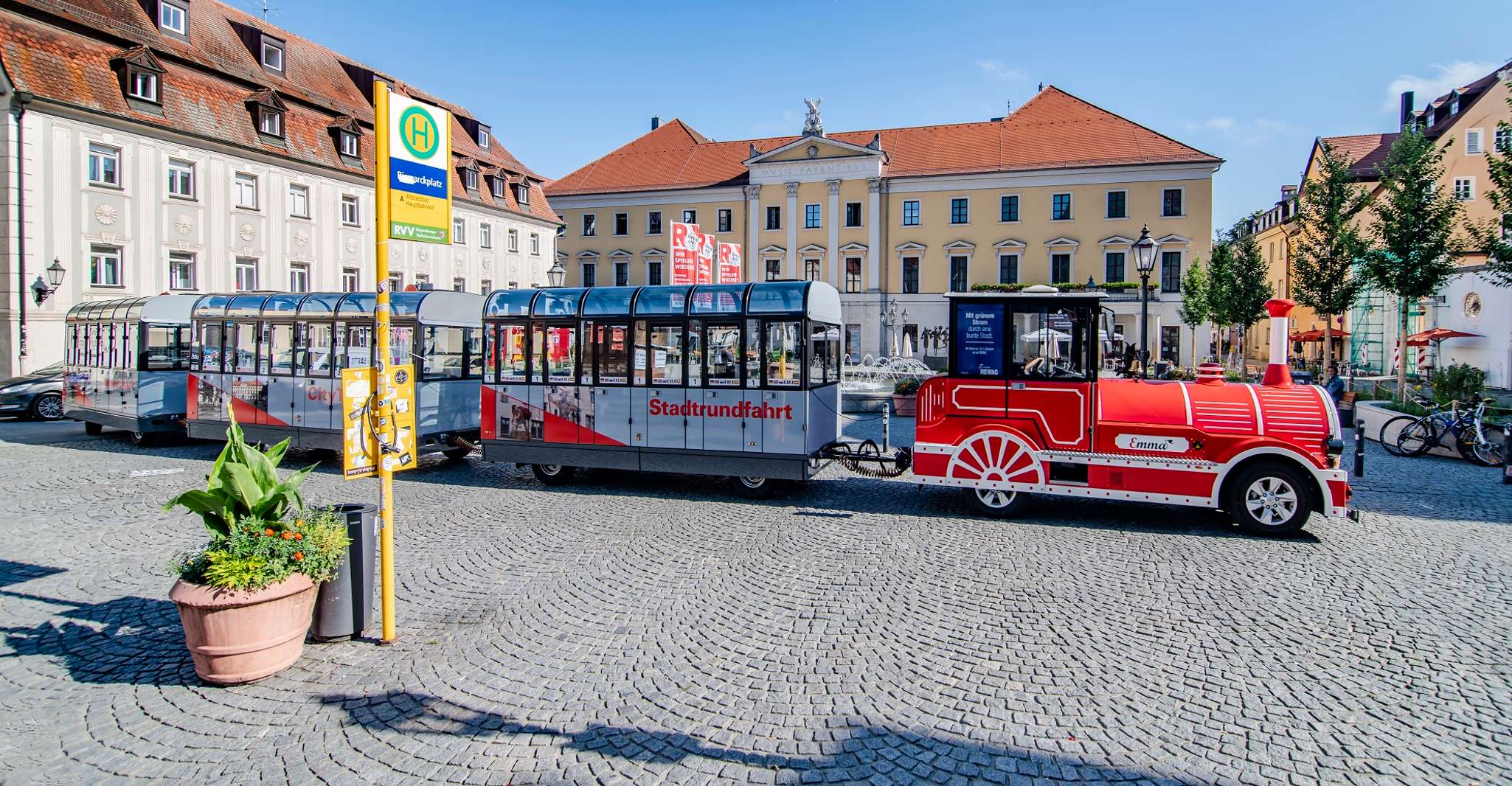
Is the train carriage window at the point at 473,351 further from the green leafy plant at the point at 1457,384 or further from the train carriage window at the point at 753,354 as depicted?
the green leafy plant at the point at 1457,384

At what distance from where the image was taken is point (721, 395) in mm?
11375

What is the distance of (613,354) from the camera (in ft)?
39.4

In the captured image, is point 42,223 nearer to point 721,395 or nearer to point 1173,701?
point 721,395

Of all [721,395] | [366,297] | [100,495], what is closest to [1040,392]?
[721,395]

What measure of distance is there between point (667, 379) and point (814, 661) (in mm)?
6638

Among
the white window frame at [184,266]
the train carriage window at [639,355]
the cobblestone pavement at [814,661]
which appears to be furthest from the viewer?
the white window frame at [184,266]

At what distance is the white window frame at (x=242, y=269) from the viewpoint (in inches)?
1168

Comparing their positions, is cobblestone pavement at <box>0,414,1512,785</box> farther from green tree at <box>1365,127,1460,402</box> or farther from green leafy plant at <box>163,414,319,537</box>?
green tree at <box>1365,127,1460,402</box>

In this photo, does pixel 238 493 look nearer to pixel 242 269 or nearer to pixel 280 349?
pixel 280 349

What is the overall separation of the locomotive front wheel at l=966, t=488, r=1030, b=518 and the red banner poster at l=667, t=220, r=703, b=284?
13.4 meters

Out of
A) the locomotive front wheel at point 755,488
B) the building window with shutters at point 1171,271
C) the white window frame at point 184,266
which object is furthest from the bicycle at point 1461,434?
the white window frame at point 184,266

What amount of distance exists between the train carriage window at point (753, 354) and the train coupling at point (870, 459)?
1.39 meters

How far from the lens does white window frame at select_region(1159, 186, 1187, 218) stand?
153 feet

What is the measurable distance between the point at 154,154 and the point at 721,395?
25823 millimetres
